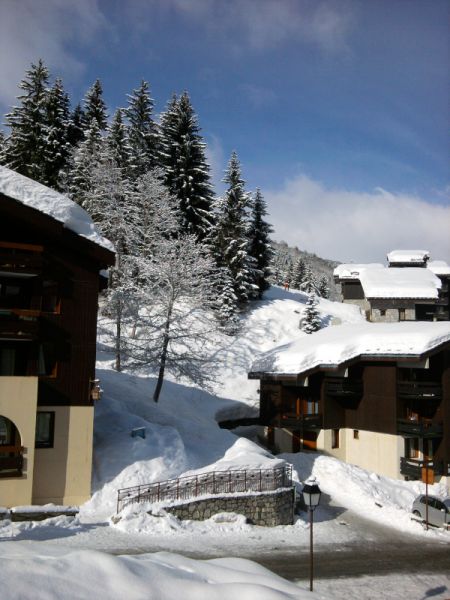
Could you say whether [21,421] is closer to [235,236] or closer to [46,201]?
[46,201]

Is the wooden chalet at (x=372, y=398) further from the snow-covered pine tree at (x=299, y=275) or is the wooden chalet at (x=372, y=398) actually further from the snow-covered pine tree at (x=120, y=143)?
the snow-covered pine tree at (x=299, y=275)

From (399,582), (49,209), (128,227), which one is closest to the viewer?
(399,582)

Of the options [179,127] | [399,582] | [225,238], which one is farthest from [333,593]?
[179,127]

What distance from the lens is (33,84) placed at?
166 ft

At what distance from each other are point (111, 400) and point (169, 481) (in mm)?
7097

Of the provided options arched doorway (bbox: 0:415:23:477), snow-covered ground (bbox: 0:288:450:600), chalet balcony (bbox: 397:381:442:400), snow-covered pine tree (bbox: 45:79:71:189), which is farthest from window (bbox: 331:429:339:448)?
snow-covered pine tree (bbox: 45:79:71:189)

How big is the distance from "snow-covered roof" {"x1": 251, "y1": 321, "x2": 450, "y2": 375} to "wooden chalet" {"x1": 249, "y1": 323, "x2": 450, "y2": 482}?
2.1 inches

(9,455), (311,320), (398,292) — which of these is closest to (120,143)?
(311,320)

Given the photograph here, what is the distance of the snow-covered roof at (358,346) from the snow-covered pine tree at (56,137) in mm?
28936

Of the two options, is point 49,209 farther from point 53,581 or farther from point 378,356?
Answer: point 378,356

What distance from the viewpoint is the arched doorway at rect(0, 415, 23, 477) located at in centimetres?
1716

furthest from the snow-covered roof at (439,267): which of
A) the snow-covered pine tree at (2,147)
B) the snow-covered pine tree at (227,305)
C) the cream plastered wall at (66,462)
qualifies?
the cream plastered wall at (66,462)

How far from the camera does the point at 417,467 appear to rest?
26859 mm

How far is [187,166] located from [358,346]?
32.1 metres
